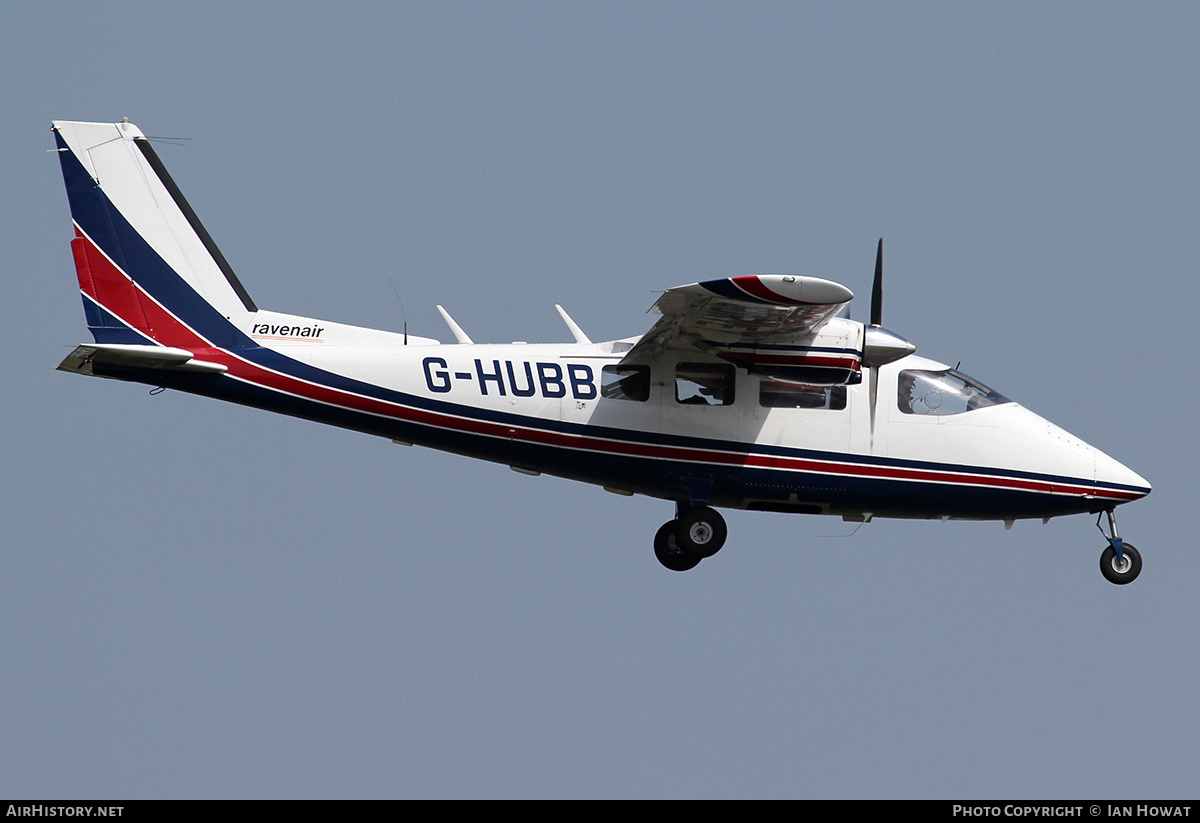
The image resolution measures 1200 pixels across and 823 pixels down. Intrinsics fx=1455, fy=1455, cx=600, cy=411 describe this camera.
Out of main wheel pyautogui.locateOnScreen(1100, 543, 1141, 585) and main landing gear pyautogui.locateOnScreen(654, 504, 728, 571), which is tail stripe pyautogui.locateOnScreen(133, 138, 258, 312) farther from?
main wheel pyautogui.locateOnScreen(1100, 543, 1141, 585)

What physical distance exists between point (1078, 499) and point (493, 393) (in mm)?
7963

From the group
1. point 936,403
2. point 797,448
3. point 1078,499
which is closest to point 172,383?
point 797,448

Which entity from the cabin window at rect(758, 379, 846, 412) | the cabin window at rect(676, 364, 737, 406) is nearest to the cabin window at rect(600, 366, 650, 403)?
the cabin window at rect(676, 364, 737, 406)

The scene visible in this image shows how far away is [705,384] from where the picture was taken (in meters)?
18.8

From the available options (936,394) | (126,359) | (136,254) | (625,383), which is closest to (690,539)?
(625,383)

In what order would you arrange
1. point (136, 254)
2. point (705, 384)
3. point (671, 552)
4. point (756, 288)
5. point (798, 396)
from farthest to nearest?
point (671, 552) < point (798, 396) < point (705, 384) < point (136, 254) < point (756, 288)

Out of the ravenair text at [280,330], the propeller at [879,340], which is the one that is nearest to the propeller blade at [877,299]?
the propeller at [879,340]

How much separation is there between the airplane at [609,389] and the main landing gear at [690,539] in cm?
3

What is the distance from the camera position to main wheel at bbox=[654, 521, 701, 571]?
19141 mm

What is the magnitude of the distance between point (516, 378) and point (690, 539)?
3.08m

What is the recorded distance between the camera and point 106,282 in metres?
18.3

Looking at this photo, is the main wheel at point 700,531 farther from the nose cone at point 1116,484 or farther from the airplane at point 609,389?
the nose cone at point 1116,484

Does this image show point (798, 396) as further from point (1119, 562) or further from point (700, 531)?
point (1119, 562)

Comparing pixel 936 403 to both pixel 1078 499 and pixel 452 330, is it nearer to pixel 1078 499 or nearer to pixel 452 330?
pixel 1078 499
